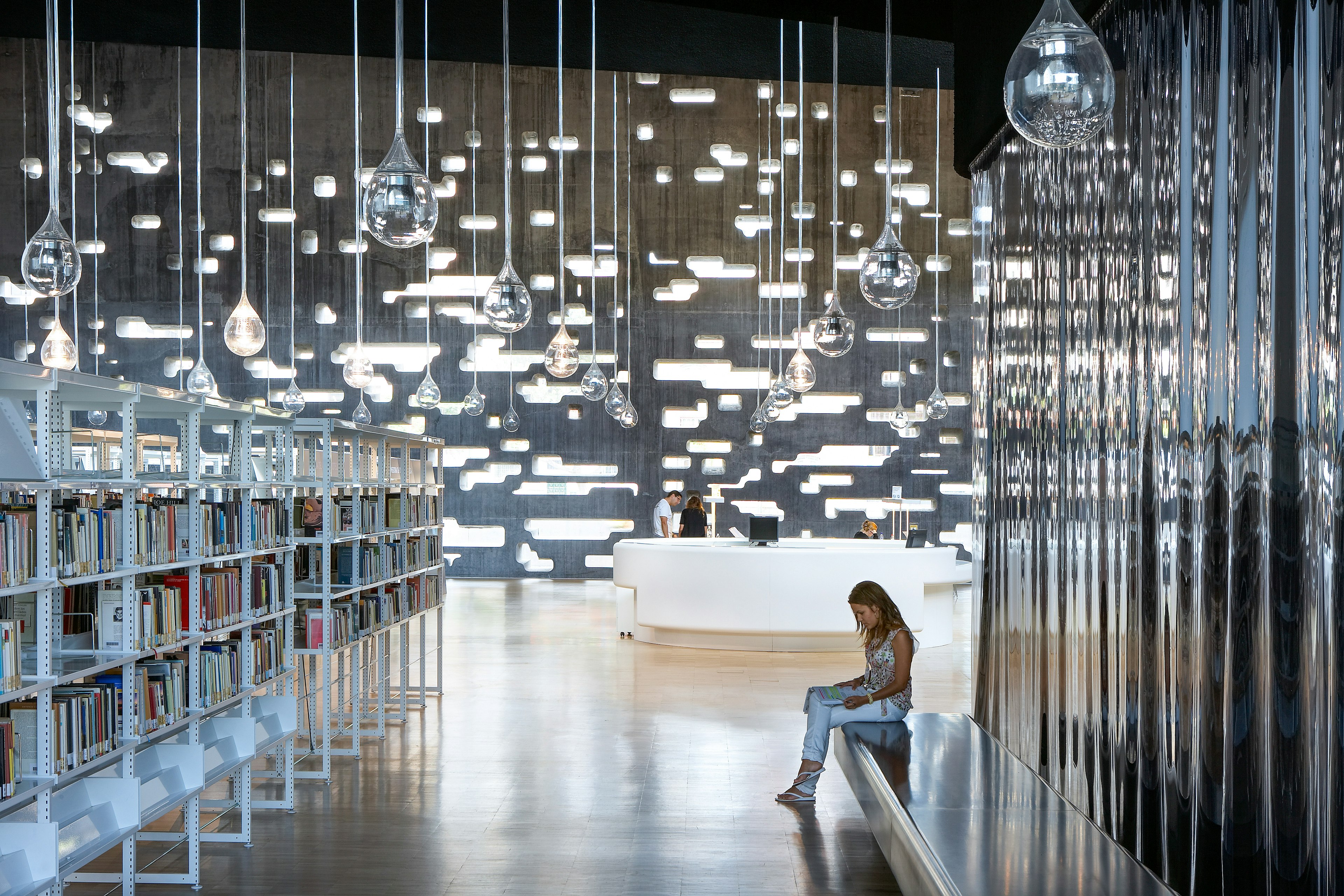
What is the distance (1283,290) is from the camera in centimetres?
278

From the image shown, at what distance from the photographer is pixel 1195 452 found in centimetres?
330

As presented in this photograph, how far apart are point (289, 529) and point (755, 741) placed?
2.75 metres

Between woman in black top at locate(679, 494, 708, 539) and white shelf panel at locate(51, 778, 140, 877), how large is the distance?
9088 mm

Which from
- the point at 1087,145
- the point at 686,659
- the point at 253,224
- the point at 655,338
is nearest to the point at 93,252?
the point at 253,224

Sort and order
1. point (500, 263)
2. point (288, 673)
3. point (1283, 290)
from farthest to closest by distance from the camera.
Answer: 1. point (500, 263)
2. point (288, 673)
3. point (1283, 290)

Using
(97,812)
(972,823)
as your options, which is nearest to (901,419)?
(972,823)

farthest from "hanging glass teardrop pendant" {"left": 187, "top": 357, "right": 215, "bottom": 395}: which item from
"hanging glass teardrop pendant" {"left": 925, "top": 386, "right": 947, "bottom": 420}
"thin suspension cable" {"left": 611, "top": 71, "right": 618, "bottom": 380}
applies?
"hanging glass teardrop pendant" {"left": 925, "top": 386, "right": 947, "bottom": 420}

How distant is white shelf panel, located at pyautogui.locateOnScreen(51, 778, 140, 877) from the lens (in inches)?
141

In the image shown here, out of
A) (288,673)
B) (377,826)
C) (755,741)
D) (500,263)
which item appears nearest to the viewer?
(377,826)

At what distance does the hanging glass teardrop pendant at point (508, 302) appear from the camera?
4.78 meters

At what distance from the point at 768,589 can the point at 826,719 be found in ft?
14.9

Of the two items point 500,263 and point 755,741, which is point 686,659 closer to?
point 755,741

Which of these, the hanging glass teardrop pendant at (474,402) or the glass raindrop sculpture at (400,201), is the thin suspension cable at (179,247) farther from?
the glass raindrop sculpture at (400,201)

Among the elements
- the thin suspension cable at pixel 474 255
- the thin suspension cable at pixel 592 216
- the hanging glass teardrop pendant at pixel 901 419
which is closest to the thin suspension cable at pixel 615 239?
the thin suspension cable at pixel 592 216
